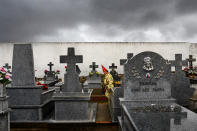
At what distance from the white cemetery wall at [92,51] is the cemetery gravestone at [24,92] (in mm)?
12347

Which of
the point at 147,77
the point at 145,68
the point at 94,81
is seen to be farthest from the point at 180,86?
the point at 94,81

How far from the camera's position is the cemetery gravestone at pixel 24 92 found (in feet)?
15.2

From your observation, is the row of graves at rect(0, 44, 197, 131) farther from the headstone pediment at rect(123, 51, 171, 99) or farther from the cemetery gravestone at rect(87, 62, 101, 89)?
the cemetery gravestone at rect(87, 62, 101, 89)

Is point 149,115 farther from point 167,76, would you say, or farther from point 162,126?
point 167,76

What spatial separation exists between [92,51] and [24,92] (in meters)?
13.3

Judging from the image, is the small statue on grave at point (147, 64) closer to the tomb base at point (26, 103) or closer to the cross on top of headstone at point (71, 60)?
the cross on top of headstone at point (71, 60)

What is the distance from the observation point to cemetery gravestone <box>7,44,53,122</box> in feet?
15.2

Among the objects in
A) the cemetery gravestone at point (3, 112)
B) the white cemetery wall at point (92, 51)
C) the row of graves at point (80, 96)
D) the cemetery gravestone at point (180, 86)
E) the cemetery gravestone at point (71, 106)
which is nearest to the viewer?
the cemetery gravestone at point (3, 112)

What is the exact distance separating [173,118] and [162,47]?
16.5m

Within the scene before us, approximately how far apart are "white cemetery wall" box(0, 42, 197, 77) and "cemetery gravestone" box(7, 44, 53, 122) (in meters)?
12.3

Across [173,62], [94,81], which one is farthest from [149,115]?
[94,81]

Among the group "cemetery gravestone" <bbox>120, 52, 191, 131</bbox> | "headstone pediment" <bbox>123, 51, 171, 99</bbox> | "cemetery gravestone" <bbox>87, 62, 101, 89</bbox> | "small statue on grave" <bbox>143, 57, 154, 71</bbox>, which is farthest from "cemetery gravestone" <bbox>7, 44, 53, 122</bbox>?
"cemetery gravestone" <bbox>87, 62, 101, 89</bbox>

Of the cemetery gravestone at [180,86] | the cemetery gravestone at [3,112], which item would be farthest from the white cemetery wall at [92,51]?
the cemetery gravestone at [3,112]

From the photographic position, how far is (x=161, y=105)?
3783 millimetres
